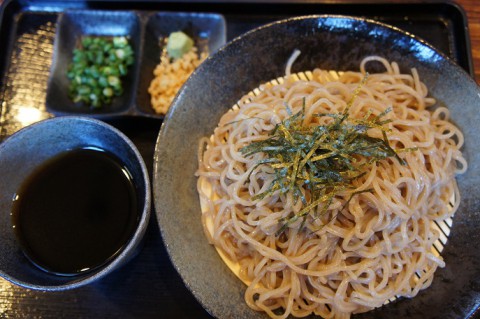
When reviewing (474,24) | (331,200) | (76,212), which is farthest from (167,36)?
(474,24)

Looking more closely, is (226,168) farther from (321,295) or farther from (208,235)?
(321,295)

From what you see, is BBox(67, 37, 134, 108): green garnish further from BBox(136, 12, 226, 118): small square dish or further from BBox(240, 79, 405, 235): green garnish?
BBox(240, 79, 405, 235): green garnish

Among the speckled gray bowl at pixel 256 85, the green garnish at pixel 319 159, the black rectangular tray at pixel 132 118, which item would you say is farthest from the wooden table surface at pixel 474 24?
the green garnish at pixel 319 159

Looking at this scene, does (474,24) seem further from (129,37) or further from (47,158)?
(47,158)

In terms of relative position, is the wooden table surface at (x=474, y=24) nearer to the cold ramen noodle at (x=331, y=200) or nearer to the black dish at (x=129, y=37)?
the cold ramen noodle at (x=331, y=200)

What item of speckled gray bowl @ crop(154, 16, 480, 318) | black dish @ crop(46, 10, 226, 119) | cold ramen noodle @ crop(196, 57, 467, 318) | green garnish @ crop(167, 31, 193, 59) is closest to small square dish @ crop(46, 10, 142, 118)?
black dish @ crop(46, 10, 226, 119)
